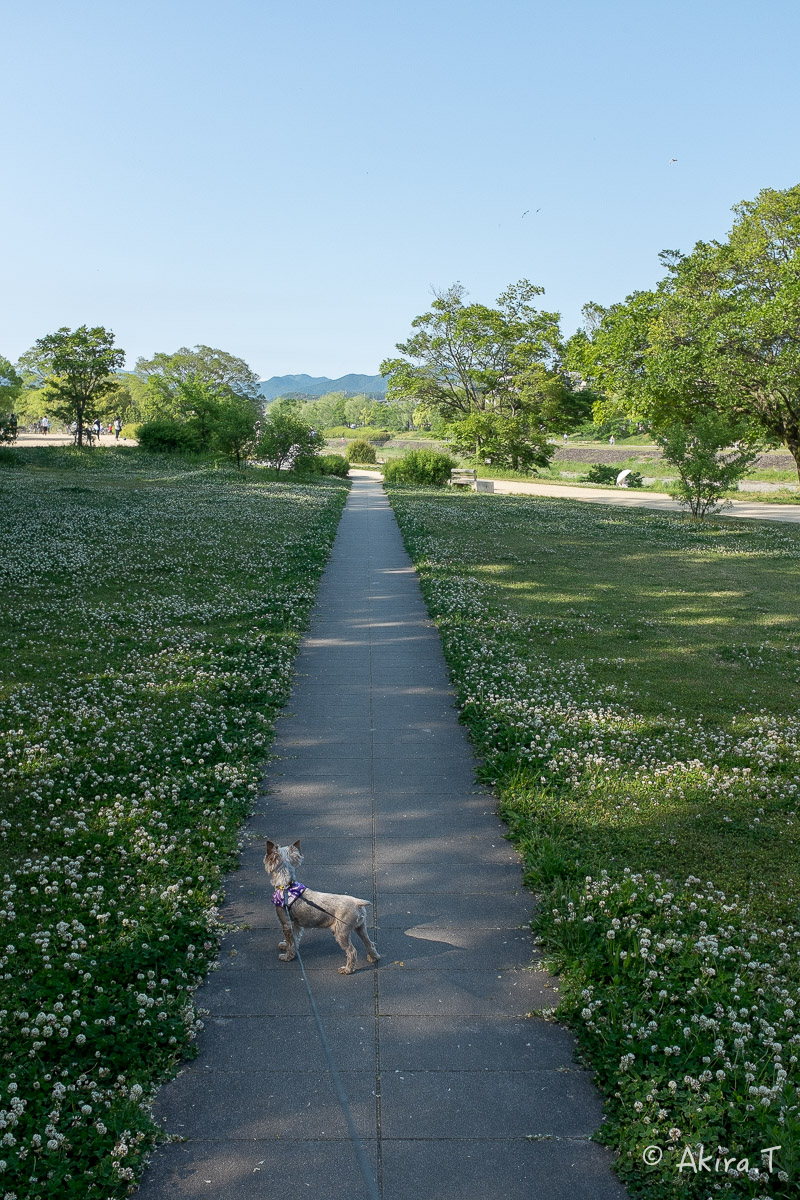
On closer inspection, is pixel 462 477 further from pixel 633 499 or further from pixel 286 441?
pixel 286 441

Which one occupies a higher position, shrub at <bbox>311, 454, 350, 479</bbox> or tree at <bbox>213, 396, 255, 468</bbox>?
tree at <bbox>213, 396, 255, 468</bbox>

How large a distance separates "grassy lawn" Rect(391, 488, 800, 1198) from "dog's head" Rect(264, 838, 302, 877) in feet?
5.43

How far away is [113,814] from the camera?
6328 millimetres

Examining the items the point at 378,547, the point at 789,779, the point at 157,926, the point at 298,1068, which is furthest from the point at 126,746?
the point at 378,547

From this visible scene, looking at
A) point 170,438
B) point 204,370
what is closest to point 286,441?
point 170,438

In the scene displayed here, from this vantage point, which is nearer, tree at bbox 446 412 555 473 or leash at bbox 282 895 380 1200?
leash at bbox 282 895 380 1200

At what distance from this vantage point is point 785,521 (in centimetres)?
3198

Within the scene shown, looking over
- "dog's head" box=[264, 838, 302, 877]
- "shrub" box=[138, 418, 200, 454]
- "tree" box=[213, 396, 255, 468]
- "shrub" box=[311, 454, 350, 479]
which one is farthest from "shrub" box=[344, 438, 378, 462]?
"dog's head" box=[264, 838, 302, 877]

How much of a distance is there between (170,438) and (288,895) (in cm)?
5212

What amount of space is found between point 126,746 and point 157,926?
2.83 metres

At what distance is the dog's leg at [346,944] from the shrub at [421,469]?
1517 inches

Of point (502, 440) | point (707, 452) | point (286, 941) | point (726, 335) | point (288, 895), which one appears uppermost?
point (726, 335)

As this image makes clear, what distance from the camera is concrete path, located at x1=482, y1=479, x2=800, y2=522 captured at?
35438 millimetres

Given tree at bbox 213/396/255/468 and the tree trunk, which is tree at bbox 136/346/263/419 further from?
the tree trunk
